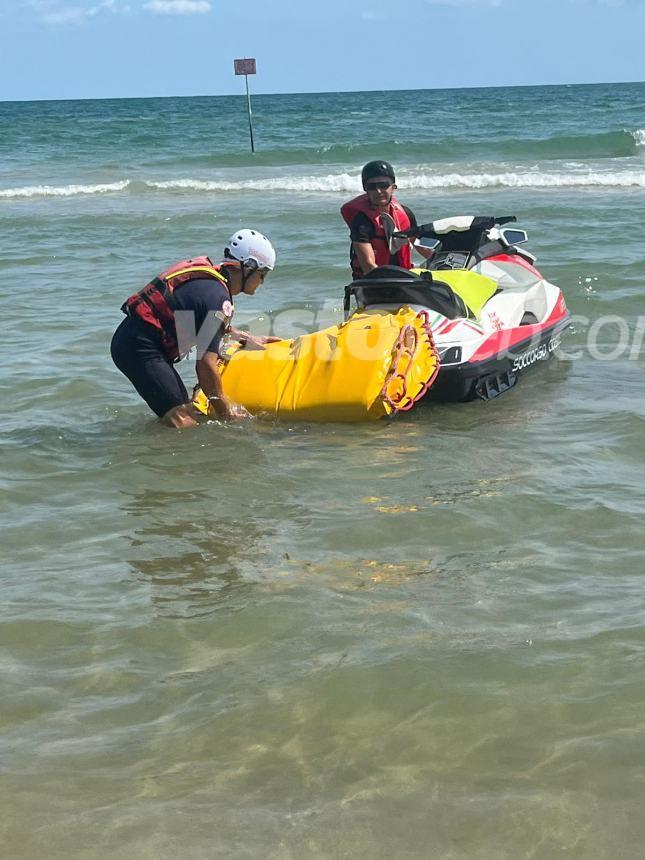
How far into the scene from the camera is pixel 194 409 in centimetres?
659

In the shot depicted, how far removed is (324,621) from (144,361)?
2.64 metres

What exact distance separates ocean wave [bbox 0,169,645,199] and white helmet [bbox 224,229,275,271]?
16042 mm

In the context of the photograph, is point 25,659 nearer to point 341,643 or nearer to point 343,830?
point 341,643

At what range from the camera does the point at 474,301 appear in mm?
7328

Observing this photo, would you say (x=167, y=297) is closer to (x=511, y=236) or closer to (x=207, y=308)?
(x=207, y=308)

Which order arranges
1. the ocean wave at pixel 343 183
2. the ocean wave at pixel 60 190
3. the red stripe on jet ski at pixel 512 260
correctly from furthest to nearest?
the ocean wave at pixel 60 190, the ocean wave at pixel 343 183, the red stripe on jet ski at pixel 512 260

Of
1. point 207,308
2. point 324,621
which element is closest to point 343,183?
point 207,308

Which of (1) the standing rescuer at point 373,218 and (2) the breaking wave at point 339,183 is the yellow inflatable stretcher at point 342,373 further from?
(2) the breaking wave at point 339,183

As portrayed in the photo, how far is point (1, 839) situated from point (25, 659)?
1.00m

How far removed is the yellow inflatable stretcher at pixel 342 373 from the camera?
6438 mm

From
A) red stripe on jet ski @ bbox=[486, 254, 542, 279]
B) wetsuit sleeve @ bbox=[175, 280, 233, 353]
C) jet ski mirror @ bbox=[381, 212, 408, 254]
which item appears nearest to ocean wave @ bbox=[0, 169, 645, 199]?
red stripe on jet ski @ bbox=[486, 254, 542, 279]

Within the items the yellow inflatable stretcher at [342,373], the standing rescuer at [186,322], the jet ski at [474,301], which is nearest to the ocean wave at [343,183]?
the jet ski at [474,301]

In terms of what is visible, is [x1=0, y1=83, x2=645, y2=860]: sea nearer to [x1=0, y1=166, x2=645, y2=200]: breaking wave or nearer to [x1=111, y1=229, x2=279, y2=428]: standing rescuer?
[x1=111, y1=229, x2=279, y2=428]: standing rescuer

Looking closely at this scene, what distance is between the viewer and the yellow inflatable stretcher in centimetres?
644
